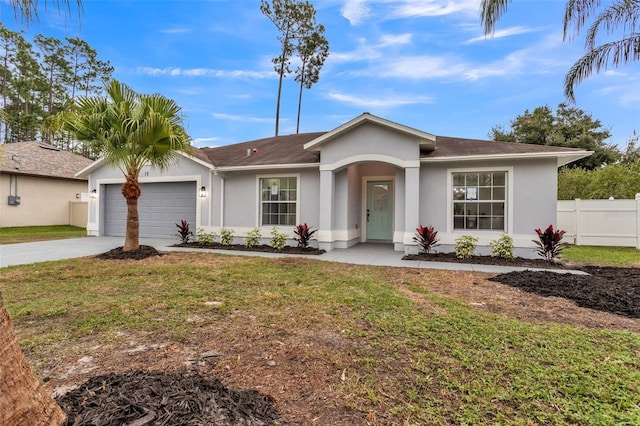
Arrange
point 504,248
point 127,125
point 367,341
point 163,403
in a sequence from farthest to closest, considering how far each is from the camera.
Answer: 1. point 504,248
2. point 127,125
3. point 367,341
4. point 163,403

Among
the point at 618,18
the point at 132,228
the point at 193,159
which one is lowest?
the point at 132,228

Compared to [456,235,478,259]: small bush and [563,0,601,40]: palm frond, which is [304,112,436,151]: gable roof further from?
[563,0,601,40]: palm frond

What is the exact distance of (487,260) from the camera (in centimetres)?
857

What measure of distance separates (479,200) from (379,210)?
3.74 meters

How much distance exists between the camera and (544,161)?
870 cm

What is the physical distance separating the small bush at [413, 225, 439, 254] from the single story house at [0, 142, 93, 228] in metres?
16.6

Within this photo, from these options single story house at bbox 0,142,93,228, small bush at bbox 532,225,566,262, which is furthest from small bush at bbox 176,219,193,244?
small bush at bbox 532,225,566,262

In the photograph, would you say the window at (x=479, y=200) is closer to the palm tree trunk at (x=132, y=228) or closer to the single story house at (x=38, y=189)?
the palm tree trunk at (x=132, y=228)

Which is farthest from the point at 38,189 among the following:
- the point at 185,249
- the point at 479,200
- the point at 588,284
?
the point at 588,284

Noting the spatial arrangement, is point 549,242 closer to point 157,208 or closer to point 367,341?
point 367,341

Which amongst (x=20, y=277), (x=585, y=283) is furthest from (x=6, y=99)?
(x=585, y=283)

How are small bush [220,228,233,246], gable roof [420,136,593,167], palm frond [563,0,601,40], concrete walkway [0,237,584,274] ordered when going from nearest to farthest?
concrete walkway [0,237,584,274] → gable roof [420,136,593,167] → palm frond [563,0,601,40] → small bush [220,228,233,246]

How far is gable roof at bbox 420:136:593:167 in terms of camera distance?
838 centimetres

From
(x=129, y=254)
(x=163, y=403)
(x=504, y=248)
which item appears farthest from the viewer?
(x=129, y=254)
